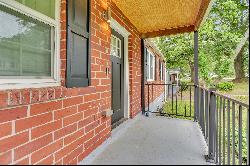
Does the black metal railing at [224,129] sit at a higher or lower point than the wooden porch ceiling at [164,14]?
lower

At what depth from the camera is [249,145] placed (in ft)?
4.71

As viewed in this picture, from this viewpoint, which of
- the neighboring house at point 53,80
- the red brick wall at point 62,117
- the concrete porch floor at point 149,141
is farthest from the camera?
the neighboring house at point 53,80

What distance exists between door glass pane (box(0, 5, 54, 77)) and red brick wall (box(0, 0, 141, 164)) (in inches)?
7.4

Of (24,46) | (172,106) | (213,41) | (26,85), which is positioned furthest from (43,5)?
(213,41)

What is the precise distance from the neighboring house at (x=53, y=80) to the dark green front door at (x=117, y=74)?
1.25 metres

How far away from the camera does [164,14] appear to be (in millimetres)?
5191

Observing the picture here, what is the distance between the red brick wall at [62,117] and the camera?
1.92 metres

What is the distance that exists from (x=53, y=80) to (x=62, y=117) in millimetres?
402

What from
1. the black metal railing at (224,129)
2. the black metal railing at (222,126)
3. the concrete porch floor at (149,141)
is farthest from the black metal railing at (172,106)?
the black metal railing at (224,129)

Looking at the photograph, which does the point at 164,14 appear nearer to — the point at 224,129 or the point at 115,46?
the point at 115,46

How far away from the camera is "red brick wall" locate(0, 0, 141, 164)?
192 centimetres

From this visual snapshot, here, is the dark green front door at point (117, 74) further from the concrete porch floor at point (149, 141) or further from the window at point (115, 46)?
the concrete porch floor at point (149, 141)

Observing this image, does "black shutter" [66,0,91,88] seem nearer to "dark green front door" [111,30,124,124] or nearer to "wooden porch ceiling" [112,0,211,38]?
"wooden porch ceiling" [112,0,211,38]

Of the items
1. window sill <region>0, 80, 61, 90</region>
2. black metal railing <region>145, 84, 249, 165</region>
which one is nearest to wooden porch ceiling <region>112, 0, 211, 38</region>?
black metal railing <region>145, 84, 249, 165</region>
